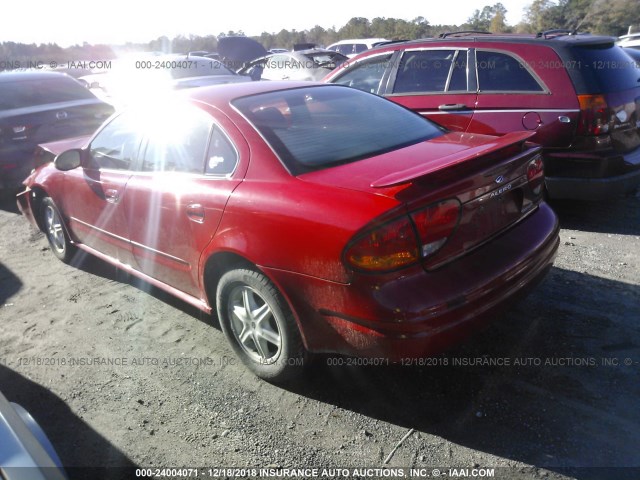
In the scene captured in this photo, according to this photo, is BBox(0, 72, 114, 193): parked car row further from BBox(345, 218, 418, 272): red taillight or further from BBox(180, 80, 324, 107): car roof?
BBox(345, 218, 418, 272): red taillight

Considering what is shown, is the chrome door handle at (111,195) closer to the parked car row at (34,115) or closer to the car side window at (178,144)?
the car side window at (178,144)

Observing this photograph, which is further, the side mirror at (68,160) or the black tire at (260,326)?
the side mirror at (68,160)

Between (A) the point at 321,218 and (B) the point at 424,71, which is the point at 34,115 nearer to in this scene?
(B) the point at 424,71

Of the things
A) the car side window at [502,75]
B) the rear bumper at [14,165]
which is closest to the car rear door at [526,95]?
the car side window at [502,75]

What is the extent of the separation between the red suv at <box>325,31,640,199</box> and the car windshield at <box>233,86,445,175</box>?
167cm

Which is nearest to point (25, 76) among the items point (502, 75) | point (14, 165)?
point (14, 165)

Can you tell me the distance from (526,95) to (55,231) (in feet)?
14.4

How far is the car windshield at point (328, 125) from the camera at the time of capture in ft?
9.77

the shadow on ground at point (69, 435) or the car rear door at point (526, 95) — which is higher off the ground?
the car rear door at point (526, 95)

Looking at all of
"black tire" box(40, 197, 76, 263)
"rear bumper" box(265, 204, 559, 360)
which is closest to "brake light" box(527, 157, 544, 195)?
"rear bumper" box(265, 204, 559, 360)

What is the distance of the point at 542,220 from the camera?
3.15 metres

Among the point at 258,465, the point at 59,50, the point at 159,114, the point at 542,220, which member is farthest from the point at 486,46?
the point at 59,50

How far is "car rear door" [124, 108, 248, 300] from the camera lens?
3092 mm

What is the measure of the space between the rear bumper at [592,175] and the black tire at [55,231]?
14.0 feet
